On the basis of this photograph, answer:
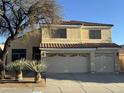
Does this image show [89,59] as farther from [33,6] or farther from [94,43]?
[33,6]

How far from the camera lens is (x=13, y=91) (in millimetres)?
20500

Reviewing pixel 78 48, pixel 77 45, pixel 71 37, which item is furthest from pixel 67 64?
pixel 71 37

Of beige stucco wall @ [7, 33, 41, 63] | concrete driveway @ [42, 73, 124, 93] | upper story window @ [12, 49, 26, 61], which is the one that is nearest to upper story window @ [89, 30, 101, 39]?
beige stucco wall @ [7, 33, 41, 63]

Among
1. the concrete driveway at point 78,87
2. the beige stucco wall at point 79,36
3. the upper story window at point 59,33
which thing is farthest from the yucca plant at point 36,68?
the upper story window at point 59,33

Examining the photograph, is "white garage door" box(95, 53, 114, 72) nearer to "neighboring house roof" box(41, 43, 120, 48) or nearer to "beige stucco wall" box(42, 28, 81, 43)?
"neighboring house roof" box(41, 43, 120, 48)

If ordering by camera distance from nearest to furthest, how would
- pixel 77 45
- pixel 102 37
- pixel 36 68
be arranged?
pixel 36 68
pixel 77 45
pixel 102 37

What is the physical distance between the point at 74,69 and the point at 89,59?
2048mm

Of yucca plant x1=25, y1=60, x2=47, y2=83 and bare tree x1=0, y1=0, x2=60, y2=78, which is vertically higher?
bare tree x1=0, y1=0, x2=60, y2=78

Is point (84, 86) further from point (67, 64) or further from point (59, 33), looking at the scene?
point (59, 33)

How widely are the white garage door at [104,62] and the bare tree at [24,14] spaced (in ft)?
36.4

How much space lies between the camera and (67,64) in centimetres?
3619

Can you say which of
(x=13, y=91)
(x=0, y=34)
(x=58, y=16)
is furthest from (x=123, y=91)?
(x=0, y=34)

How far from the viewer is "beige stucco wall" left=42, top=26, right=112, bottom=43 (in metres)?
37.4

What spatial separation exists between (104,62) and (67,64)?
4.25 metres
